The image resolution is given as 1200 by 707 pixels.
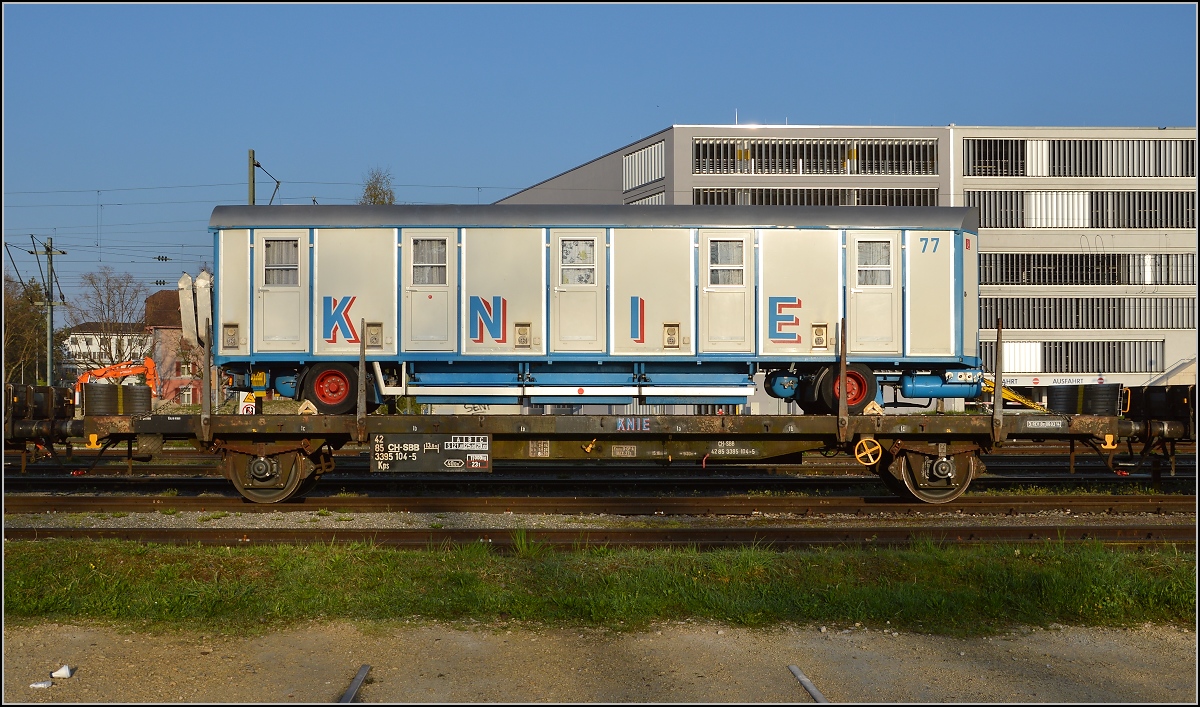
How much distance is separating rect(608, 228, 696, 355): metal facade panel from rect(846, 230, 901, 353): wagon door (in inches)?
86.1

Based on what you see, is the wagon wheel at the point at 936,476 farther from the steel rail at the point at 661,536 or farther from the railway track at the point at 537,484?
the steel rail at the point at 661,536

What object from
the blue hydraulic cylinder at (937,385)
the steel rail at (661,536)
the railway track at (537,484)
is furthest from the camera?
the railway track at (537,484)

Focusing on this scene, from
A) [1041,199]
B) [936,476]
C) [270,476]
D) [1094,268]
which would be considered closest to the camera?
[270,476]

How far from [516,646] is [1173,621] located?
4.91 m

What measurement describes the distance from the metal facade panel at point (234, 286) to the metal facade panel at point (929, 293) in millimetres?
9044

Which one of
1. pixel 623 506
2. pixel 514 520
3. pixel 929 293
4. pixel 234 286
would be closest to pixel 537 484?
pixel 623 506

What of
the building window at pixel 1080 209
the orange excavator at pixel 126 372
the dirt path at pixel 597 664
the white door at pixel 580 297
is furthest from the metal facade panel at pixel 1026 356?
the dirt path at pixel 597 664

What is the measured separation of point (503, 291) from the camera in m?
13.3

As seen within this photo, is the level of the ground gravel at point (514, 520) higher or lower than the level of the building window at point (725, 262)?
lower

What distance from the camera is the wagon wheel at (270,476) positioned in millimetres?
12516

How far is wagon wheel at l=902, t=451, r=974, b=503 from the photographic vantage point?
1256cm

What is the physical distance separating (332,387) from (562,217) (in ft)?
Result: 12.9

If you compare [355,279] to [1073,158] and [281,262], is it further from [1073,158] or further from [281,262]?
[1073,158]

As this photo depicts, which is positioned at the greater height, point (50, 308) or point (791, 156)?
point (791, 156)
